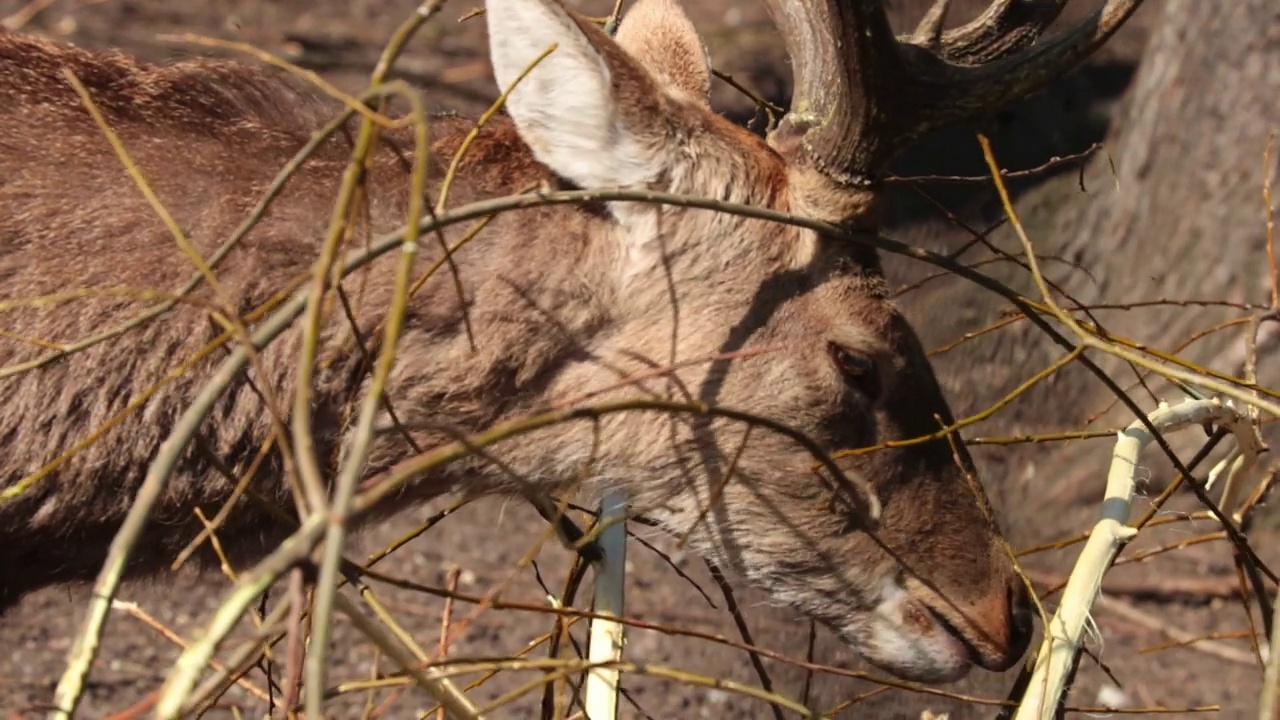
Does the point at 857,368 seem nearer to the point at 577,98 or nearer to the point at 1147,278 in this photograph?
the point at 577,98

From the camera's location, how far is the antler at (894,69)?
3.00 m

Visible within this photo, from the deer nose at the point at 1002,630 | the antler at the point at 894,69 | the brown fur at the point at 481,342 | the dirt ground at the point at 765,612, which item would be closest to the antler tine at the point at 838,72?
the antler at the point at 894,69

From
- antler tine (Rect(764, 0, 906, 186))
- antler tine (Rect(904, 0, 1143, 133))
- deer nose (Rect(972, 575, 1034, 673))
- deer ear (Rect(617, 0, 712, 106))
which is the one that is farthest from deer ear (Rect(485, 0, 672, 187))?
deer nose (Rect(972, 575, 1034, 673))

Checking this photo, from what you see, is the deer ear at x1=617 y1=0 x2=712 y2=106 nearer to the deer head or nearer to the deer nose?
the deer head

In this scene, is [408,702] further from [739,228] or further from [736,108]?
[736,108]

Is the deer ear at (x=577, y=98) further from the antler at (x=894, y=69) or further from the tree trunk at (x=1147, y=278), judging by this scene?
the tree trunk at (x=1147, y=278)

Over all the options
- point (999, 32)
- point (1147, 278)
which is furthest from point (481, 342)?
point (1147, 278)

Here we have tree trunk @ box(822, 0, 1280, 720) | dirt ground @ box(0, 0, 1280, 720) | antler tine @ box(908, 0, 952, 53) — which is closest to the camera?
antler tine @ box(908, 0, 952, 53)

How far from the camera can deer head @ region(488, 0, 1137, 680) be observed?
10.0 feet

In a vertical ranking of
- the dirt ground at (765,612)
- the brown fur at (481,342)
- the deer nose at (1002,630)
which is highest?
the brown fur at (481,342)

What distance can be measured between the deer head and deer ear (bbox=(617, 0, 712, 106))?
4 cm

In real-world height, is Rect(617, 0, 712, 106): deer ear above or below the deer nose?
above

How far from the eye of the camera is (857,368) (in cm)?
331

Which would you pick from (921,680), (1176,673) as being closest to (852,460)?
(921,680)
